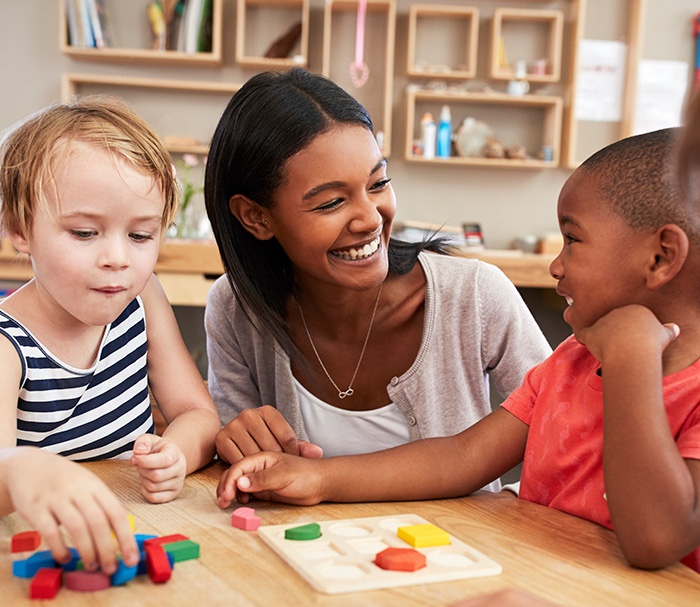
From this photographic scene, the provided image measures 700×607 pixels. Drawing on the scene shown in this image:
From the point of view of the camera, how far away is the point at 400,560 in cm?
66

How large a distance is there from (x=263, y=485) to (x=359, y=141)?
59 cm

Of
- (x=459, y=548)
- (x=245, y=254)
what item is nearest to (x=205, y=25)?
(x=245, y=254)

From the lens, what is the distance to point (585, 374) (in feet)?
3.30

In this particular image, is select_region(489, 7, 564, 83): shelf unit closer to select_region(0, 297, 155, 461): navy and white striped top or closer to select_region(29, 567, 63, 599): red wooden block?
select_region(0, 297, 155, 461): navy and white striped top

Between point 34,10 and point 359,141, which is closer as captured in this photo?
point 359,141

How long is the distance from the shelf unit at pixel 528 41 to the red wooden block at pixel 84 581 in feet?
11.1

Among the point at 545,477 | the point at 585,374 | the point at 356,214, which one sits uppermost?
the point at 356,214

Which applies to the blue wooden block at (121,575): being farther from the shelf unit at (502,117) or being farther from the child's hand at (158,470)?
the shelf unit at (502,117)

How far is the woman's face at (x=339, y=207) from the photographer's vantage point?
1.25 metres

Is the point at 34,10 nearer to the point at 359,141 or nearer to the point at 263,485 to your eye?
the point at 359,141

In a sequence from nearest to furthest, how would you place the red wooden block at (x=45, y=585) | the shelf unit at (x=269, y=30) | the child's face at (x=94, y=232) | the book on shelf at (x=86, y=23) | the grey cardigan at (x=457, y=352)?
the red wooden block at (x=45, y=585) → the child's face at (x=94, y=232) → the grey cardigan at (x=457, y=352) → the book on shelf at (x=86, y=23) → the shelf unit at (x=269, y=30)

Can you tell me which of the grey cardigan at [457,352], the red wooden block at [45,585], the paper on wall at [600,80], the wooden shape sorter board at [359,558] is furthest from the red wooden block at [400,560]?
the paper on wall at [600,80]

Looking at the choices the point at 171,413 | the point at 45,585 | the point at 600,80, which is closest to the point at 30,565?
the point at 45,585

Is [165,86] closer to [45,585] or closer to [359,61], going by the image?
[359,61]
